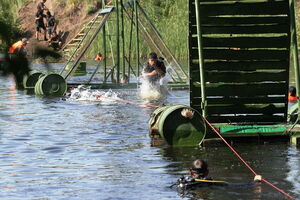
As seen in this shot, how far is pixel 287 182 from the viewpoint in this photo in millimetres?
11281

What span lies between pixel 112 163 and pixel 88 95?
1231cm

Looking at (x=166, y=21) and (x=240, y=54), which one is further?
(x=166, y=21)

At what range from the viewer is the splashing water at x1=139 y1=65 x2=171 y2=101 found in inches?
1021

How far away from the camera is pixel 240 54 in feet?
47.5

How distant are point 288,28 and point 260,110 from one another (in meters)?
1.63

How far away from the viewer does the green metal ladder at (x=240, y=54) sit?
14.4m

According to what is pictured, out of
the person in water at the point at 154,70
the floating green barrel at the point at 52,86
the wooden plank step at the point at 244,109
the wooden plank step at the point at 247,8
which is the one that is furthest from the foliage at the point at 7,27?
the floating green barrel at the point at 52,86

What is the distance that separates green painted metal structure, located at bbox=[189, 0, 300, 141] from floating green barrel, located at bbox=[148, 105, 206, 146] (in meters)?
0.50

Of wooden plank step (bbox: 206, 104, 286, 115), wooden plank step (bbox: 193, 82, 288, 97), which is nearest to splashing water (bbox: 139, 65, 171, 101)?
wooden plank step (bbox: 206, 104, 286, 115)

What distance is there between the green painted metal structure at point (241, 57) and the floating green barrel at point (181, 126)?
50cm

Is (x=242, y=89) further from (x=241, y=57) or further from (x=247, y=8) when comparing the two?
(x=247, y=8)

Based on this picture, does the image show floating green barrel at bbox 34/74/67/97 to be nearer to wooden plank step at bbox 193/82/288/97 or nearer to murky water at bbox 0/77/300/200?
murky water at bbox 0/77/300/200

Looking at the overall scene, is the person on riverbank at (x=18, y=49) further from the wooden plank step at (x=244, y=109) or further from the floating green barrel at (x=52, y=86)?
the floating green barrel at (x=52, y=86)

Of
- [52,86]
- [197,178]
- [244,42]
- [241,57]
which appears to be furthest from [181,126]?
[52,86]
